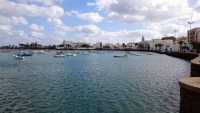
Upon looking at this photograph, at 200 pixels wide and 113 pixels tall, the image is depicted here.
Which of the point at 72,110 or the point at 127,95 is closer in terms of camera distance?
the point at 72,110

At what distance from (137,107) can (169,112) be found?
88.2 inches

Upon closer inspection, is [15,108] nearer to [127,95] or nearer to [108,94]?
[108,94]

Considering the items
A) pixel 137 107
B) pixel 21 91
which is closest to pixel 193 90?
pixel 137 107

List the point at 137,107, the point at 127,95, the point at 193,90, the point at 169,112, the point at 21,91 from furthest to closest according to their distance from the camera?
the point at 21,91, the point at 127,95, the point at 137,107, the point at 169,112, the point at 193,90

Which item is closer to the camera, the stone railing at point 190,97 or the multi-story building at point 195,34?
the stone railing at point 190,97

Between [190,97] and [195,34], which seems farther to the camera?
[195,34]

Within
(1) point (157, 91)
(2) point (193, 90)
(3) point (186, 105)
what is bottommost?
(1) point (157, 91)

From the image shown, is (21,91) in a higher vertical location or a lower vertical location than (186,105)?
lower

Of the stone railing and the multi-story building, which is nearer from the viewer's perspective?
the stone railing

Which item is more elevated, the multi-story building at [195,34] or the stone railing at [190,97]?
the multi-story building at [195,34]

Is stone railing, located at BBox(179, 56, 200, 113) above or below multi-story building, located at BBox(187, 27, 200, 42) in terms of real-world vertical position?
below

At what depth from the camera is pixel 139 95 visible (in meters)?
16.8

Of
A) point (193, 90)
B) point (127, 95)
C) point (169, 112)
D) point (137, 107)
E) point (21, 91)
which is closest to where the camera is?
point (193, 90)

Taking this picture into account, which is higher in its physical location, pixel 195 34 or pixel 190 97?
pixel 195 34
